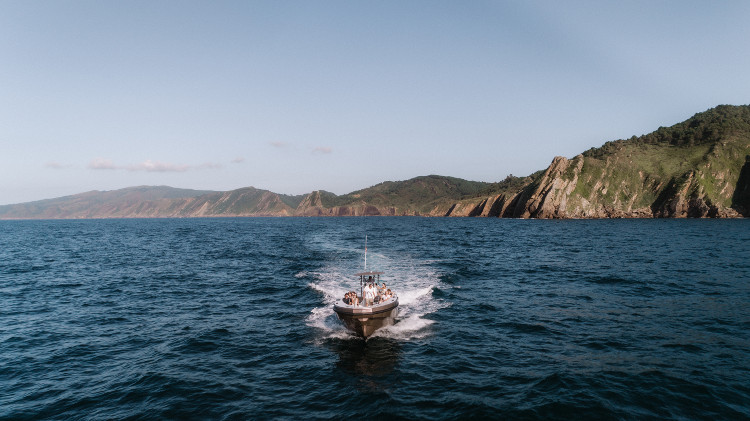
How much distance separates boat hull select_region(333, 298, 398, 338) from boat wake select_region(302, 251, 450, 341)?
0.75 m

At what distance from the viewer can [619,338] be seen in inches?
756

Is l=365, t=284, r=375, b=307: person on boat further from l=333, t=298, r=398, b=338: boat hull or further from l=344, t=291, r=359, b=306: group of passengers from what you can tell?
l=333, t=298, r=398, b=338: boat hull

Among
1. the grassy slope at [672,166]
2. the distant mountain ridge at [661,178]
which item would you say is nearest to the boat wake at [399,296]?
the distant mountain ridge at [661,178]

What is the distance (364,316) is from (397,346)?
7.94ft

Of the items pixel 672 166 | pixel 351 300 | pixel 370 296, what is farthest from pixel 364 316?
pixel 672 166

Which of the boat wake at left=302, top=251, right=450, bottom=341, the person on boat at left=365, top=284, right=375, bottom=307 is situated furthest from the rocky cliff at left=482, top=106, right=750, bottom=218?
the person on boat at left=365, top=284, right=375, bottom=307

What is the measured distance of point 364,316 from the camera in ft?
65.7

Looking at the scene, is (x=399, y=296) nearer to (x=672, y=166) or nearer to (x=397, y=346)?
(x=397, y=346)

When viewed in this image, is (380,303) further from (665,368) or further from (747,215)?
(747,215)

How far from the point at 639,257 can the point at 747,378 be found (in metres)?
33.8

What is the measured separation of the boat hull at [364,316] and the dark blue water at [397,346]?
71 cm

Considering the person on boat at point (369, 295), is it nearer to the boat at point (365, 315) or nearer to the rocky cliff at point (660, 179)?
the boat at point (365, 315)

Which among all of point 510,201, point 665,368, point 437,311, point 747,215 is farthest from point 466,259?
point 510,201

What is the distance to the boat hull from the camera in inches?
789
